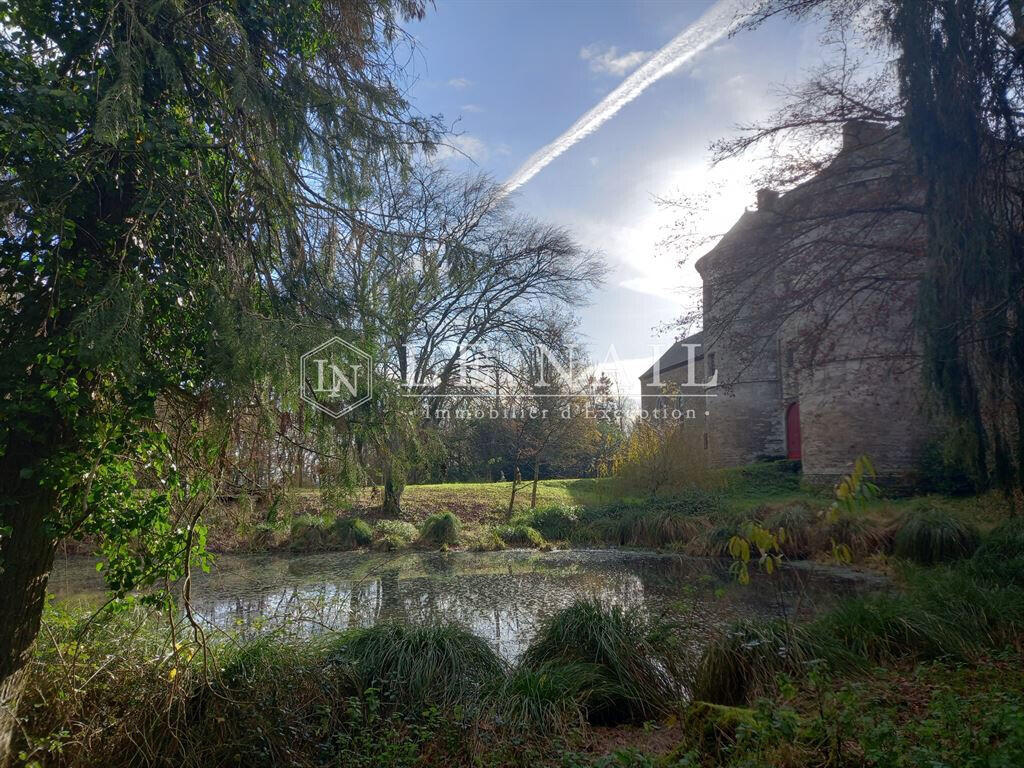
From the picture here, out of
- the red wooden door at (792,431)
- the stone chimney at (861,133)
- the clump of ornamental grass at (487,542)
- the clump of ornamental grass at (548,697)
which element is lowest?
the clump of ornamental grass at (487,542)

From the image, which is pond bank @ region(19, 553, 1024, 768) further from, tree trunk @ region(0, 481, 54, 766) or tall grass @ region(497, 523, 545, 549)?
tall grass @ region(497, 523, 545, 549)

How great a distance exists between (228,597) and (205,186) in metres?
5.42

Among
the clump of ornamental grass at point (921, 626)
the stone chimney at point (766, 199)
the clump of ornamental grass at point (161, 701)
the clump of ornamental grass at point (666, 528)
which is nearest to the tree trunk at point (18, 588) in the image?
→ the clump of ornamental grass at point (161, 701)

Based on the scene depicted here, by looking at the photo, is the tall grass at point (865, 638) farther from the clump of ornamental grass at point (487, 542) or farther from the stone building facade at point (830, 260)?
the clump of ornamental grass at point (487, 542)

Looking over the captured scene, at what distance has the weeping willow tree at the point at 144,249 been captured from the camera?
2520mm

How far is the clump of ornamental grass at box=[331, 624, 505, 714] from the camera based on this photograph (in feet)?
12.1

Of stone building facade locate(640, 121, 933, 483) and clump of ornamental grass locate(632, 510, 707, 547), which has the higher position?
stone building facade locate(640, 121, 933, 483)

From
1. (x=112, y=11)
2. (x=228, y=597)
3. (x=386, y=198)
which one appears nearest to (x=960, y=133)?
(x=386, y=198)

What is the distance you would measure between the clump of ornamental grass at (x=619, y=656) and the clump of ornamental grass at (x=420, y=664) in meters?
0.44

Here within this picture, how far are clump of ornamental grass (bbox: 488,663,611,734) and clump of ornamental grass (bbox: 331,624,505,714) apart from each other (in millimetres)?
170

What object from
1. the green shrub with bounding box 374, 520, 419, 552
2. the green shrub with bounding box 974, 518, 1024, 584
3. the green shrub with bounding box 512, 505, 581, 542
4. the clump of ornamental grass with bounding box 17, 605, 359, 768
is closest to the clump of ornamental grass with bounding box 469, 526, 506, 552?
the green shrub with bounding box 512, 505, 581, 542

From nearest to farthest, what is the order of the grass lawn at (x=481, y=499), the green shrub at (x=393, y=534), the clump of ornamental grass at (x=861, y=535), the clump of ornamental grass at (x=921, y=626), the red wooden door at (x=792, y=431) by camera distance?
1. the clump of ornamental grass at (x=921, y=626)
2. the clump of ornamental grass at (x=861, y=535)
3. the green shrub at (x=393, y=534)
4. the grass lawn at (x=481, y=499)
5. the red wooden door at (x=792, y=431)

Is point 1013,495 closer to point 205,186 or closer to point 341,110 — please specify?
point 341,110

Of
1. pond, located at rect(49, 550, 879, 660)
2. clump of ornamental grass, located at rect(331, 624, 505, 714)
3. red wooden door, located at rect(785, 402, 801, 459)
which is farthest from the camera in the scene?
red wooden door, located at rect(785, 402, 801, 459)
